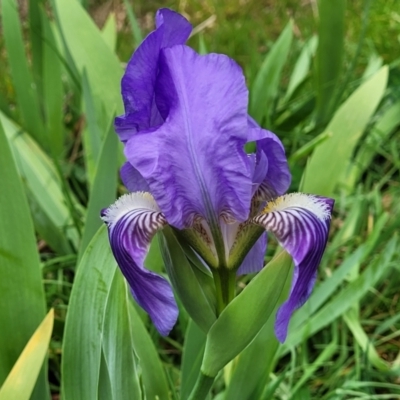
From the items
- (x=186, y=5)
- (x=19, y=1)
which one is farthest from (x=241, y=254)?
(x=19, y=1)

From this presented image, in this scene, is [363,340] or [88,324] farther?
[363,340]

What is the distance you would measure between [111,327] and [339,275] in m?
0.43

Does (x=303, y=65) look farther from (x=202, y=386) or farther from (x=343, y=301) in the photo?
(x=202, y=386)

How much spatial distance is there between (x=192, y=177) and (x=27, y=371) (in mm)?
294

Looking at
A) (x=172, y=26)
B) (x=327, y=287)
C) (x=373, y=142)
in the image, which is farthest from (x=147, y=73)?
(x=373, y=142)

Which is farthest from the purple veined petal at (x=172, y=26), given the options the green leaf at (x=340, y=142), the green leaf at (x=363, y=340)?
the green leaf at (x=363, y=340)

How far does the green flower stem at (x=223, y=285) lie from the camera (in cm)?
56

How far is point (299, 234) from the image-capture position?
503mm

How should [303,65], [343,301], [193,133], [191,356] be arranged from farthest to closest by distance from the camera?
[303,65] → [343,301] → [191,356] → [193,133]

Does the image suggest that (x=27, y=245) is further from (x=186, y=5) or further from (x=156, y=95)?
(x=186, y=5)

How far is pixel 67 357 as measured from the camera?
68cm

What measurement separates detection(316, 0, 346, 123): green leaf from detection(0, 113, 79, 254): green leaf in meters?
0.62

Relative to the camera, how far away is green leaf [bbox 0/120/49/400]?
69cm

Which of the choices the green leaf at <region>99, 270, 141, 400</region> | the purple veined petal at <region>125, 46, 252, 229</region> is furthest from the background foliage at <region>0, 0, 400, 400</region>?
the purple veined petal at <region>125, 46, 252, 229</region>
